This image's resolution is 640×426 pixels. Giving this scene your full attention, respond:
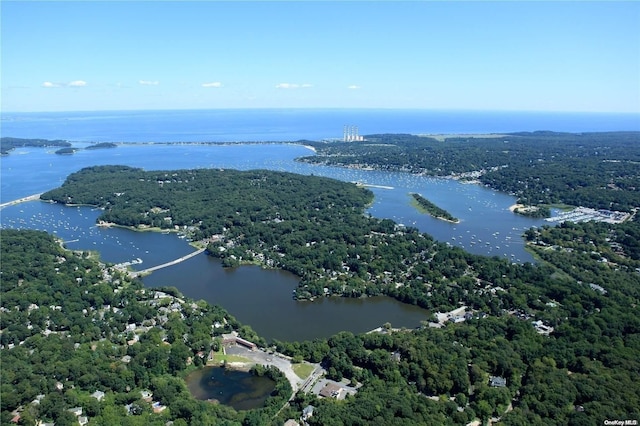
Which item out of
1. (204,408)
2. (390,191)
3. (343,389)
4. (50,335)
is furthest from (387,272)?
(390,191)

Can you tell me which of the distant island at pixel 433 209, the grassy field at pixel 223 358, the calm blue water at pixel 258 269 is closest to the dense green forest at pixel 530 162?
the calm blue water at pixel 258 269

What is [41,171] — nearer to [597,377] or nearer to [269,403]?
[269,403]

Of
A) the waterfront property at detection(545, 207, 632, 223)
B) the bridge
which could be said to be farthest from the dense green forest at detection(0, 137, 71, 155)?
the waterfront property at detection(545, 207, 632, 223)

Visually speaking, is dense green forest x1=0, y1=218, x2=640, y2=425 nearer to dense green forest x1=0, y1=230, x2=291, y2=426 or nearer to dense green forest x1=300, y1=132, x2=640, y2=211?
dense green forest x1=0, y1=230, x2=291, y2=426

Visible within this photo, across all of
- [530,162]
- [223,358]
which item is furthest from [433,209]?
[530,162]

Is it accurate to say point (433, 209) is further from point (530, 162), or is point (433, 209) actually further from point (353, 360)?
point (530, 162)
